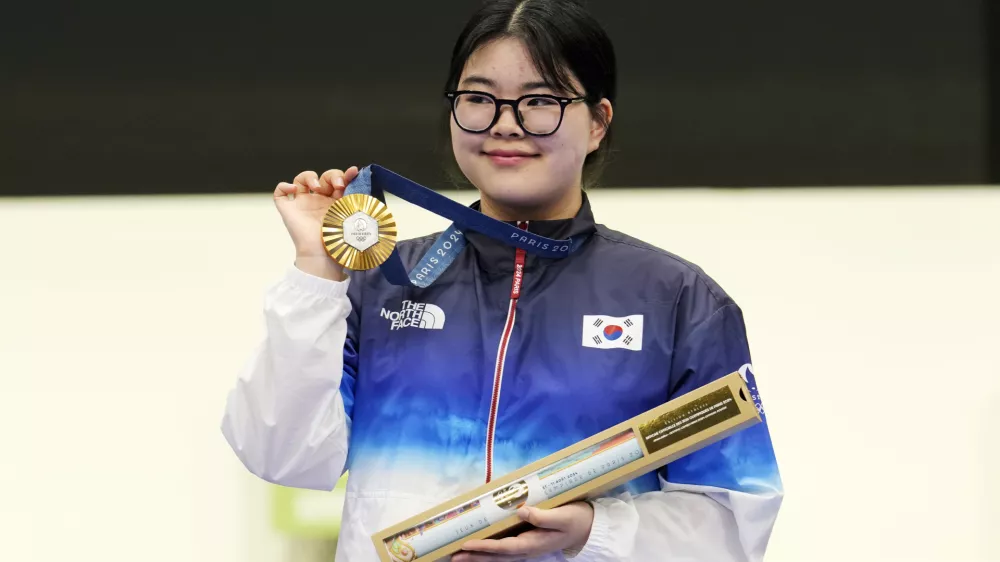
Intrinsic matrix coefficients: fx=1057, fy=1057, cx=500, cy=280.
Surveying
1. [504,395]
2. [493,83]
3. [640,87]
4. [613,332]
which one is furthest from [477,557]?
[640,87]

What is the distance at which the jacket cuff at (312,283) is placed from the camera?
107 centimetres

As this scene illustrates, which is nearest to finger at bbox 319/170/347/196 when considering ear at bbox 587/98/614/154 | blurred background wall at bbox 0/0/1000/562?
ear at bbox 587/98/614/154

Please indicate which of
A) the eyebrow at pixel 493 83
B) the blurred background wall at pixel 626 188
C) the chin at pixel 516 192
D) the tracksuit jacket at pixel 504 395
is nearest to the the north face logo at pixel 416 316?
the tracksuit jacket at pixel 504 395

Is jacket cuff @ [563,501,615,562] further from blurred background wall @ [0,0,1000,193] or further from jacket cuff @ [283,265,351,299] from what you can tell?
blurred background wall @ [0,0,1000,193]

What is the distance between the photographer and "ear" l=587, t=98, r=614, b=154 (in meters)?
1.22

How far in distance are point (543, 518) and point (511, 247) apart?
0.33m

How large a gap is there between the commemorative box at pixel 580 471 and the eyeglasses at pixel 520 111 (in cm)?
34

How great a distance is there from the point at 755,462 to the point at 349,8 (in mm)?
1374

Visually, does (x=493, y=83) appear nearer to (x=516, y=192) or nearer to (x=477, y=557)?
(x=516, y=192)

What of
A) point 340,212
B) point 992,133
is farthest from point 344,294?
point 992,133

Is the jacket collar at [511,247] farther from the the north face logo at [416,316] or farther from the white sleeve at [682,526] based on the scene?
the white sleeve at [682,526]

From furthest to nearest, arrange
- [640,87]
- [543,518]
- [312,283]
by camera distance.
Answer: [640,87]
[312,283]
[543,518]

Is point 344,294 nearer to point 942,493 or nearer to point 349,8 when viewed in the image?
point 349,8

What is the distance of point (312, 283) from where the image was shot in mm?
1067
